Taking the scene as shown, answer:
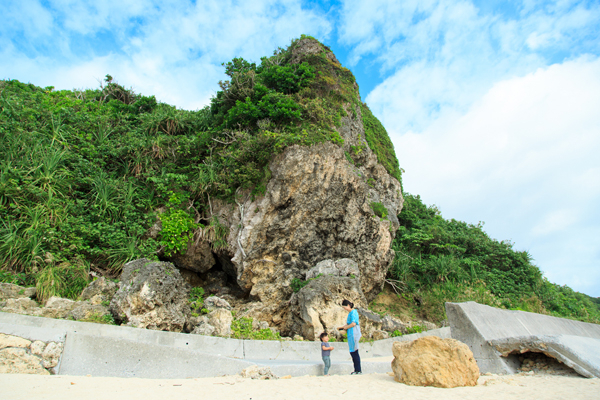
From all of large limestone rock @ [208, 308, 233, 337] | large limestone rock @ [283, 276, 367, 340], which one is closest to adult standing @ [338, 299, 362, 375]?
large limestone rock @ [283, 276, 367, 340]

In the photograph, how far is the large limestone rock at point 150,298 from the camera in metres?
6.30

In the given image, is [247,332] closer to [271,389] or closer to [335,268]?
[335,268]

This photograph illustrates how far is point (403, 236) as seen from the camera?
583 inches

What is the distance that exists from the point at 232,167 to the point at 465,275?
10.8 metres

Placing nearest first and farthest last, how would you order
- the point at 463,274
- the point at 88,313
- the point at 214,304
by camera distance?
the point at 88,313, the point at 214,304, the point at 463,274

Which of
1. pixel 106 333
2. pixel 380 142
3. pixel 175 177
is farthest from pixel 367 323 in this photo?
pixel 380 142

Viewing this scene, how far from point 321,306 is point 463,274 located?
344 inches

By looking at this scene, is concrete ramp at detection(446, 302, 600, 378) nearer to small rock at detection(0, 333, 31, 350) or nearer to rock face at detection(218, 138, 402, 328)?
rock face at detection(218, 138, 402, 328)

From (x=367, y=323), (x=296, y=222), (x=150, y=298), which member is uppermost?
(x=296, y=222)

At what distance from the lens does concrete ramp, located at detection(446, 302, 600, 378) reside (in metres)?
4.52

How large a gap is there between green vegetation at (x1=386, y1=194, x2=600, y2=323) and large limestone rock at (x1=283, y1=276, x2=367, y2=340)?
17.2ft

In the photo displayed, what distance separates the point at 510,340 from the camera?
5043 millimetres

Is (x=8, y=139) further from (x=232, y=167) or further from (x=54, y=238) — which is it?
(x=232, y=167)

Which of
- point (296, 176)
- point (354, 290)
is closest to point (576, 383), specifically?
point (354, 290)
